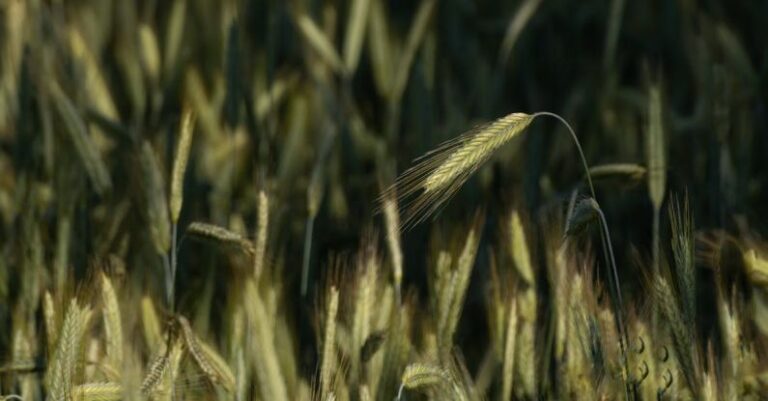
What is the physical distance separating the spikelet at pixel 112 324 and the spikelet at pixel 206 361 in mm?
99

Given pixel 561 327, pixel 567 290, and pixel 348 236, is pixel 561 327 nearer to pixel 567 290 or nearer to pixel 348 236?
pixel 567 290

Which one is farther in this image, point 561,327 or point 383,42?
point 383,42

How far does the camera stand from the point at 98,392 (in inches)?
67.2

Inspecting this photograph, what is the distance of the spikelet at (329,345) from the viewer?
1736mm

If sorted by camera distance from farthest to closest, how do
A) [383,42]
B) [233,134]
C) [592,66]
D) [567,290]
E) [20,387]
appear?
[592,66] → [383,42] → [233,134] → [20,387] → [567,290]

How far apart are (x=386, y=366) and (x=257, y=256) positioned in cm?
23

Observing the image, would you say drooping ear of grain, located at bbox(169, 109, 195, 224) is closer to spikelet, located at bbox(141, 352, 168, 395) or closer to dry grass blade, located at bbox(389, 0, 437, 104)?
spikelet, located at bbox(141, 352, 168, 395)

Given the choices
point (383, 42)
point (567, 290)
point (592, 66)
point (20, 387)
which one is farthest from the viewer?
point (592, 66)

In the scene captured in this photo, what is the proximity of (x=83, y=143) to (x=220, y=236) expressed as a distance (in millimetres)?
591

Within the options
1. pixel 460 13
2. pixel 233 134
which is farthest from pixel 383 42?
pixel 233 134

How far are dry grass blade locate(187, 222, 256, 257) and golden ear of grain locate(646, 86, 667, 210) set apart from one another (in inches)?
22.7

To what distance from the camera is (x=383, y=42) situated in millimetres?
2871

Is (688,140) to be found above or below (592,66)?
below

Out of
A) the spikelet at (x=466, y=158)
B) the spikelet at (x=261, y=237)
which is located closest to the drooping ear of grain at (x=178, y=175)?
the spikelet at (x=261, y=237)
